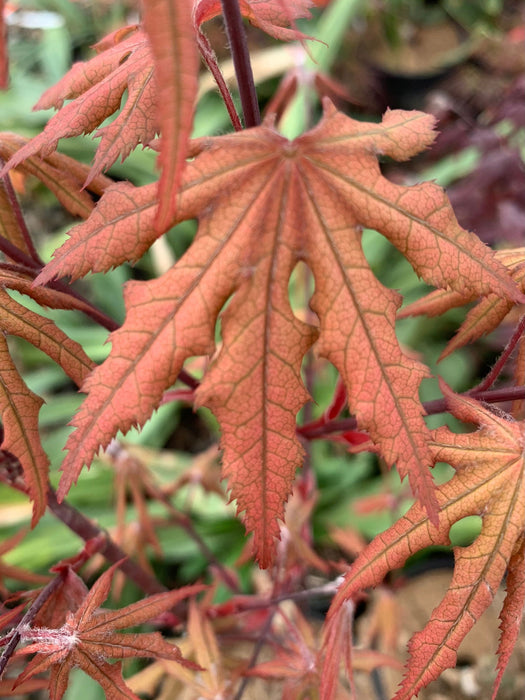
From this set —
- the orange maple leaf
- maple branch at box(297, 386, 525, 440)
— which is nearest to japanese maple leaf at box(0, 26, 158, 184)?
the orange maple leaf

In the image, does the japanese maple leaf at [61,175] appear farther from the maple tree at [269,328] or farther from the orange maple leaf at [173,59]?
the orange maple leaf at [173,59]

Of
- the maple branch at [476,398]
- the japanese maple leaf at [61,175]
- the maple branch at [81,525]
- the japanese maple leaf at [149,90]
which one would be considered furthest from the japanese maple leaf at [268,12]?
the maple branch at [81,525]

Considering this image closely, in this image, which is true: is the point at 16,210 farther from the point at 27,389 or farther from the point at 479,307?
the point at 479,307

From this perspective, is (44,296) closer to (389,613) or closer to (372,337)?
(372,337)

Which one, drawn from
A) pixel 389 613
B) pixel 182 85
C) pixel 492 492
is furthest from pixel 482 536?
pixel 389 613

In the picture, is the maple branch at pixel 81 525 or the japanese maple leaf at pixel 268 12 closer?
the japanese maple leaf at pixel 268 12

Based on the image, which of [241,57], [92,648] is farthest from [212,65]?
[92,648]
